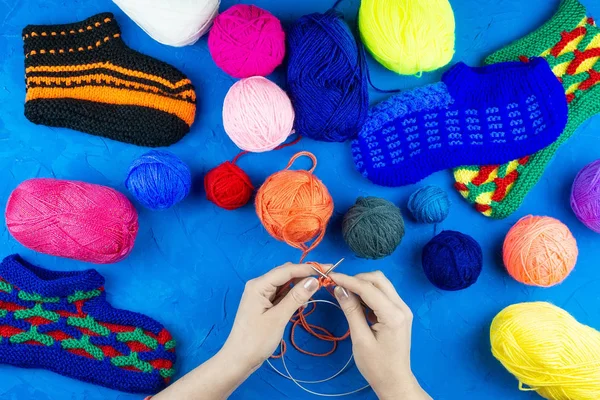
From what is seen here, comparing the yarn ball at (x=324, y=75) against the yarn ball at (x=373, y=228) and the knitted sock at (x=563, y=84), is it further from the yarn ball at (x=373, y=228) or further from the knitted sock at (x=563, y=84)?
the knitted sock at (x=563, y=84)

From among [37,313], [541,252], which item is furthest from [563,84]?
[37,313]

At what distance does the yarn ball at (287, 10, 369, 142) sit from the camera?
94 centimetres

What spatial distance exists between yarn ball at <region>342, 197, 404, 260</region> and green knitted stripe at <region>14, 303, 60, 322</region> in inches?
23.3

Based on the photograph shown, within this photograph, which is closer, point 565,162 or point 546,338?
point 546,338

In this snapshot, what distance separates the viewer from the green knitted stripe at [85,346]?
1024 mm

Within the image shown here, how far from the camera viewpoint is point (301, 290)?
865 millimetres

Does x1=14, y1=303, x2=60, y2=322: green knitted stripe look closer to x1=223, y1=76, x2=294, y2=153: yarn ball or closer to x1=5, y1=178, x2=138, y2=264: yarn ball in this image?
x1=5, y1=178, x2=138, y2=264: yarn ball

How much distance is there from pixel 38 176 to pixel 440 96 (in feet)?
2.67

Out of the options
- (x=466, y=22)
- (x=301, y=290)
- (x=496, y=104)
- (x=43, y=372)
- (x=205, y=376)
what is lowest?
(x=43, y=372)

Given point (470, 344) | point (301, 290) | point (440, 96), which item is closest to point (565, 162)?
point (440, 96)

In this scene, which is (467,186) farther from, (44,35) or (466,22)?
(44,35)

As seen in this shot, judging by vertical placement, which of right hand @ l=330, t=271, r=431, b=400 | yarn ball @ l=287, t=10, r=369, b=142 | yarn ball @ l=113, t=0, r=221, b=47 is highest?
yarn ball @ l=113, t=0, r=221, b=47

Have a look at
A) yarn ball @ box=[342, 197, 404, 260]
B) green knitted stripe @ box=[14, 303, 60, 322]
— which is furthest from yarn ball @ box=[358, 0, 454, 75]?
green knitted stripe @ box=[14, 303, 60, 322]

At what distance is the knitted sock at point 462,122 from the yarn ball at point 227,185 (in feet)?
0.75
